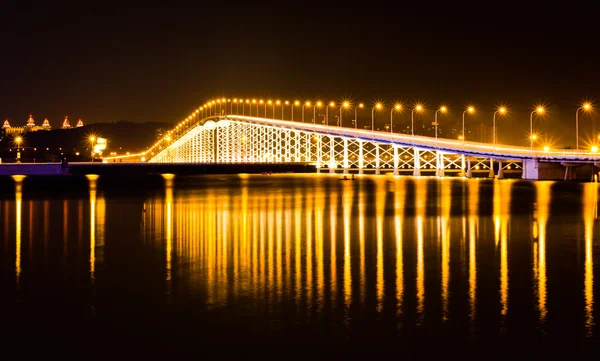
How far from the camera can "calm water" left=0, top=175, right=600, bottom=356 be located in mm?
8688

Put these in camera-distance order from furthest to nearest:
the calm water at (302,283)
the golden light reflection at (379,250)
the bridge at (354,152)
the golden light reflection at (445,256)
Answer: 1. the bridge at (354,152)
2. the golden light reflection at (379,250)
3. the golden light reflection at (445,256)
4. the calm water at (302,283)

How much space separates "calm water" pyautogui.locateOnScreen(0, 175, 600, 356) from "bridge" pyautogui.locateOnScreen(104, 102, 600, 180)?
40.8 meters

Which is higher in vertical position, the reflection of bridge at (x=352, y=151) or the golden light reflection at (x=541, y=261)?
the reflection of bridge at (x=352, y=151)

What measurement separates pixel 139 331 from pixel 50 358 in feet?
3.74

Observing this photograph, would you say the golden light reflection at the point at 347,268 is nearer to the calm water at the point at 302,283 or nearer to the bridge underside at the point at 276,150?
the calm water at the point at 302,283

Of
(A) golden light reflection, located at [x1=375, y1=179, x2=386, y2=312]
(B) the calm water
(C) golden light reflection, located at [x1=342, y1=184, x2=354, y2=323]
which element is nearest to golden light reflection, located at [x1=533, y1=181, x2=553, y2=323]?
(B) the calm water

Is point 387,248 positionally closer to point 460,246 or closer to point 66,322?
point 460,246

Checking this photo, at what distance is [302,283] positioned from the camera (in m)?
11.6

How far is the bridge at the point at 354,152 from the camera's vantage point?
6197cm

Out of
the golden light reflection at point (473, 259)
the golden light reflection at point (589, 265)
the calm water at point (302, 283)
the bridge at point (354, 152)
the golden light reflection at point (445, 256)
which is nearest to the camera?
the calm water at point (302, 283)

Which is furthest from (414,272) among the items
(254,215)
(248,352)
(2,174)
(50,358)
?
(2,174)

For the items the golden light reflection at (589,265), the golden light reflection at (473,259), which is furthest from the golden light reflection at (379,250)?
the golden light reflection at (589,265)

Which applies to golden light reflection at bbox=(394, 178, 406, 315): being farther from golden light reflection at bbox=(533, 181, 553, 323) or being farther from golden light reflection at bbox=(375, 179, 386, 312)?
golden light reflection at bbox=(533, 181, 553, 323)

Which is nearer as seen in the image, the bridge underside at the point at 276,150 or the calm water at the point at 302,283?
the calm water at the point at 302,283
